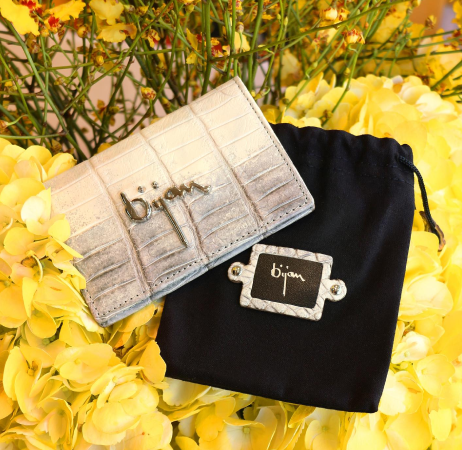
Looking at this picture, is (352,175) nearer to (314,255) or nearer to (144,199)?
(314,255)

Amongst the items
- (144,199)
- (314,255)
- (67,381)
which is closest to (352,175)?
(314,255)

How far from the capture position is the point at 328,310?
1.29 ft

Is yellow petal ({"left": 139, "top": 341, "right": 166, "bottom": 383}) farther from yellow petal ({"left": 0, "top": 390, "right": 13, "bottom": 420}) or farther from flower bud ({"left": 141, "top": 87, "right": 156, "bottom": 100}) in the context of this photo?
flower bud ({"left": 141, "top": 87, "right": 156, "bottom": 100})

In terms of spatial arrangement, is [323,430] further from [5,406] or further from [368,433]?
[5,406]

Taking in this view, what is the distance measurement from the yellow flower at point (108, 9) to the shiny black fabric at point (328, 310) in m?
0.19

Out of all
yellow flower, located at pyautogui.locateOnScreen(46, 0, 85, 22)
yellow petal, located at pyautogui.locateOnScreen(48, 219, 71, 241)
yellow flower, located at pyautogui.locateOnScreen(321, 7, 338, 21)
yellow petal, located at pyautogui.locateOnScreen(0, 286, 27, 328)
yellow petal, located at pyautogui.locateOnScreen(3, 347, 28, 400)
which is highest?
yellow flower, located at pyautogui.locateOnScreen(46, 0, 85, 22)

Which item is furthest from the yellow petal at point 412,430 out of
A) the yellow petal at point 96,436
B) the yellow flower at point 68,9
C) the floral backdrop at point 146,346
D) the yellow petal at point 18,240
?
the yellow flower at point 68,9

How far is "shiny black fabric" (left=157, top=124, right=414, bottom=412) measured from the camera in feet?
1.24

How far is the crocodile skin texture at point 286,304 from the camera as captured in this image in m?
0.39

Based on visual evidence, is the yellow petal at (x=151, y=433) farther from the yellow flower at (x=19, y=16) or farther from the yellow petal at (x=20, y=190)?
the yellow flower at (x=19, y=16)

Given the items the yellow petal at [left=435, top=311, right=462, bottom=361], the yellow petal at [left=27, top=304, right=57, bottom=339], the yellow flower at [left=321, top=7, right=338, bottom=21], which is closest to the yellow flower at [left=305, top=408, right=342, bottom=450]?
the yellow petal at [left=435, top=311, right=462, bottom=361]

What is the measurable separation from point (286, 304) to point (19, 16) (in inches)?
12.5

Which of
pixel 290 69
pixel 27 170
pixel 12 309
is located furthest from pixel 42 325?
pixel 290 69

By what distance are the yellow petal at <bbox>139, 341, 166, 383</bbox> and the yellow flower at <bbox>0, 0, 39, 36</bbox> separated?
273mm
